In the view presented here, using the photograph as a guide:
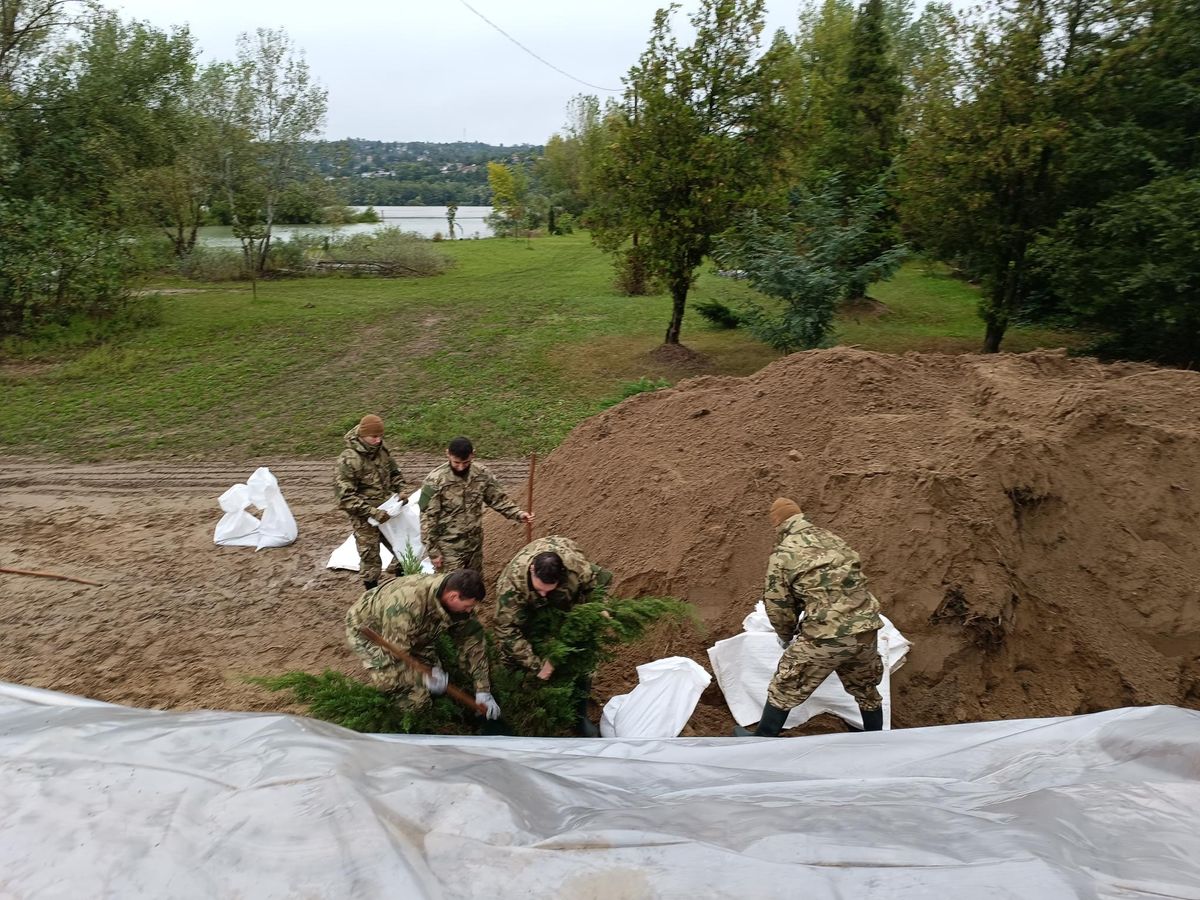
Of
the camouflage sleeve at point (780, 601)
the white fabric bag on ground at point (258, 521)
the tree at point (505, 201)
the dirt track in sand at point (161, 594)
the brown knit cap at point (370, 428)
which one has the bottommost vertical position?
the dirt track in sand at point (161, 594)

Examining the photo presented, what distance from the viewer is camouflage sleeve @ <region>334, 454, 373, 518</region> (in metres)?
6.66

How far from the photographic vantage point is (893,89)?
1948 centimetres

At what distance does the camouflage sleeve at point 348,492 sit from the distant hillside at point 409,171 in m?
20.3

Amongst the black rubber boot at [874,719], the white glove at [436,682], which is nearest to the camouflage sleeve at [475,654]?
the white glove at [436,682]

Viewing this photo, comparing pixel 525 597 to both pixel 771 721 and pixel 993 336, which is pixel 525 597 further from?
pixel 993 336

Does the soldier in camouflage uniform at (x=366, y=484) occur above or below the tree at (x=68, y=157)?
below

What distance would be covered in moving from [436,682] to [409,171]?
433 feet

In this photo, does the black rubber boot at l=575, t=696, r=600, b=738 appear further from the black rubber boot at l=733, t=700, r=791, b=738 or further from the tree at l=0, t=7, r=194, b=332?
the tree at l=0, t=7, r=194, b=332

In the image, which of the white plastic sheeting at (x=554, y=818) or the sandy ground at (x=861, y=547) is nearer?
the white plastic sheeting at (x=554, y=818)

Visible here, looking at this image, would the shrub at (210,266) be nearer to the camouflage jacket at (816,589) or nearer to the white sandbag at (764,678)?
the white sandbag at (764,678)

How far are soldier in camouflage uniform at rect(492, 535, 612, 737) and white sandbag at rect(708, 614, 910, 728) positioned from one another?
927 millimetres

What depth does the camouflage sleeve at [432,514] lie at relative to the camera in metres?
6.08

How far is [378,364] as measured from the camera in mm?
15656

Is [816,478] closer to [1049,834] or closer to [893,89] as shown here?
[1049,834]
